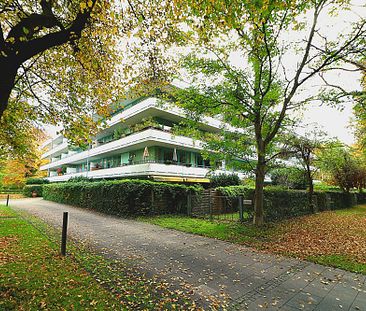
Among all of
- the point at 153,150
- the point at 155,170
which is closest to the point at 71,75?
the point at 155,170

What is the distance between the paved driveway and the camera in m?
3.88

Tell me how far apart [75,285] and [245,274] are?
371 cm

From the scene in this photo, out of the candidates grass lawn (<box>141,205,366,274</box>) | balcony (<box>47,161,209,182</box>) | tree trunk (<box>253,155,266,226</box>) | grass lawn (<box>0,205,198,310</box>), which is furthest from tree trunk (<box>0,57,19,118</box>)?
balcony (<box>47,161,209,182</box>)

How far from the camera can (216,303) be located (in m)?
3.73

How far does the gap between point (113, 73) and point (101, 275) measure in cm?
672

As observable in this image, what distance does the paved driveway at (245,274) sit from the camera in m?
3.88

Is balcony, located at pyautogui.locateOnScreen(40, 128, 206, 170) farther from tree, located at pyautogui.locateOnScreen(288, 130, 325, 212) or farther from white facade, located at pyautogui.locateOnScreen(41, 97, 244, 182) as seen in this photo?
tree, located at pyautogui.locateOnScreen(288, 130, 325, 212)

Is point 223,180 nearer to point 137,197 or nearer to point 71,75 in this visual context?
point 137,197

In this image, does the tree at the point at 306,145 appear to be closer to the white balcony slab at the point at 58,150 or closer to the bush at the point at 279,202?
the bush at the point at 279,202

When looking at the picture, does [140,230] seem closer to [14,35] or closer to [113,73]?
[113,73]

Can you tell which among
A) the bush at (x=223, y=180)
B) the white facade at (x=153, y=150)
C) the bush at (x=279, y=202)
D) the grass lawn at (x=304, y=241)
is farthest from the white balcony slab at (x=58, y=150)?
the grass lawn at (x=304, y=241)

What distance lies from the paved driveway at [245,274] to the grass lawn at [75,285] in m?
0.65

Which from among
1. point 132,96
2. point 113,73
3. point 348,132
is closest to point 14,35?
point 113,73

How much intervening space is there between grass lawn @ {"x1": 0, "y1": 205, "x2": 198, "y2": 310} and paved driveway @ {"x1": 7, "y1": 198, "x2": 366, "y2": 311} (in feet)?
2.15
